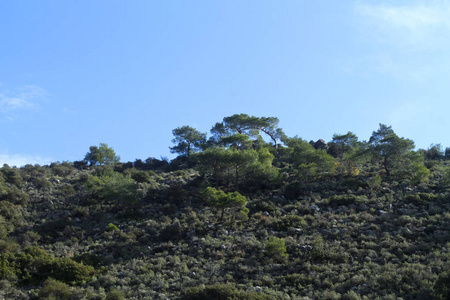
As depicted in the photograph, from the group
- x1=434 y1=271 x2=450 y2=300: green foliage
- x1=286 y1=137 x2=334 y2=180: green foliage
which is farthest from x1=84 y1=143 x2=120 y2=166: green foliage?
x1=434 y1=271 x2=450 y2=300: green foliage

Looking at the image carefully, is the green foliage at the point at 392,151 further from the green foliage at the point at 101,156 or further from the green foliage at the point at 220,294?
the green foliage at the point at 101,156

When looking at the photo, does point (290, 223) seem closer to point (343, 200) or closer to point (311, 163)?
point (343, 200)

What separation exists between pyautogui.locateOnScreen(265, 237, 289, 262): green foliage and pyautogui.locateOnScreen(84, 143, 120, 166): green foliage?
48113 millimetres

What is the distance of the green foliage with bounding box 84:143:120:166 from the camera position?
2442 inches

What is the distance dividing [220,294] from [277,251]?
19.0 feet

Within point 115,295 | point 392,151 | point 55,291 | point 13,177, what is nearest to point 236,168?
point 392,151

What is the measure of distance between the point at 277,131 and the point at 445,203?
38.6 m

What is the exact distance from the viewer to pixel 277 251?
1992 centimetres

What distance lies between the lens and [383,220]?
24.7m

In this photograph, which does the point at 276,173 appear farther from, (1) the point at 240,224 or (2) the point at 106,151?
(2) the point at 106,151

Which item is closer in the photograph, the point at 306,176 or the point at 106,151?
the point at 306,176

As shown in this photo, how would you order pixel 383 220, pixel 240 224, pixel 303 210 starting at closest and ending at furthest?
pixel 383 220 < pixel 240 224 < pixel 303 210

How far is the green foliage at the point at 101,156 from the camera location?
6203 cm

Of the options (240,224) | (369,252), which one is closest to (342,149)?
(240,224)
